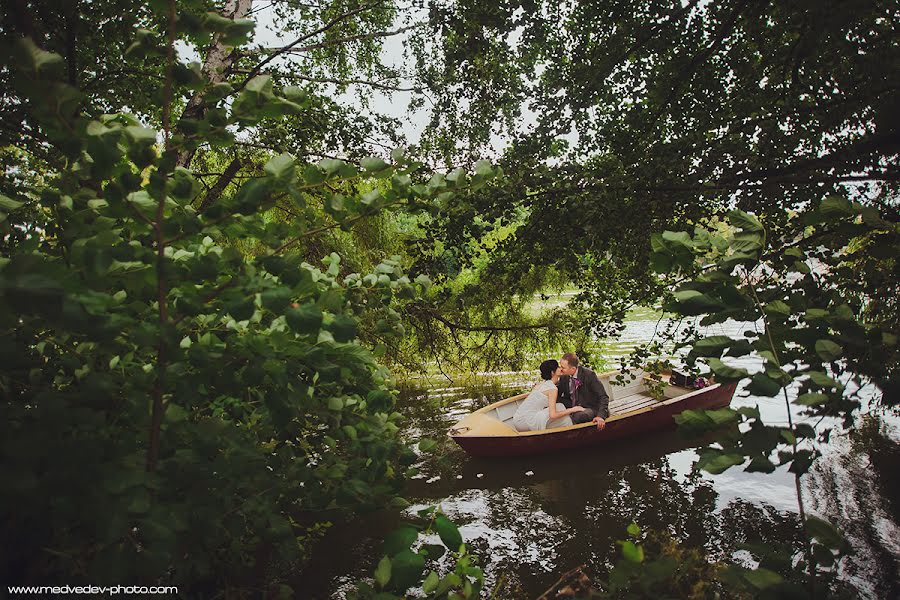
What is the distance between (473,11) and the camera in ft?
11.3

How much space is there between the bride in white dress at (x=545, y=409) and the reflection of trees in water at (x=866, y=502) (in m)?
3.45

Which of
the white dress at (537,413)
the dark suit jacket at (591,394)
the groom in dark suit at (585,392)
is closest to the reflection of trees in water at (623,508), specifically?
the white dress at (537,413)

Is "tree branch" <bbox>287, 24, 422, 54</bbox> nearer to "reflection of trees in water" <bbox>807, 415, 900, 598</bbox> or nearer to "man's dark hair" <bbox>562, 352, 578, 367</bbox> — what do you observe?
"man's dark hair" <bbox>562, 352, 578, 367</bbox>

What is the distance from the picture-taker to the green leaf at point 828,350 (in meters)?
1.07

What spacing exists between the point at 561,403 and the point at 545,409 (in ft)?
1.80

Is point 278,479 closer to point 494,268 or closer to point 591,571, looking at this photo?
point 494,268

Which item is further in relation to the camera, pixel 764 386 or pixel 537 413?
pixel 537 413

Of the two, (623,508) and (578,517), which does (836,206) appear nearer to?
(578,517)

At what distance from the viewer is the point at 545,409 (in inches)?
300

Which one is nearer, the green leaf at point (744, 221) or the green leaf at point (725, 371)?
the green leaf at point (725, 371)

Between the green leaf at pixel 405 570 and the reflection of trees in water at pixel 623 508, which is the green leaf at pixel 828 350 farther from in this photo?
the reflection of trees in water at pixel 623 508

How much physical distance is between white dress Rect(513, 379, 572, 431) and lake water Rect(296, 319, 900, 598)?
21.8 inches

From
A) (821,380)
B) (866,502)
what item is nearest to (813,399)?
(821,380)

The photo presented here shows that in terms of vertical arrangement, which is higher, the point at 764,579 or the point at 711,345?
the point at 711,345
